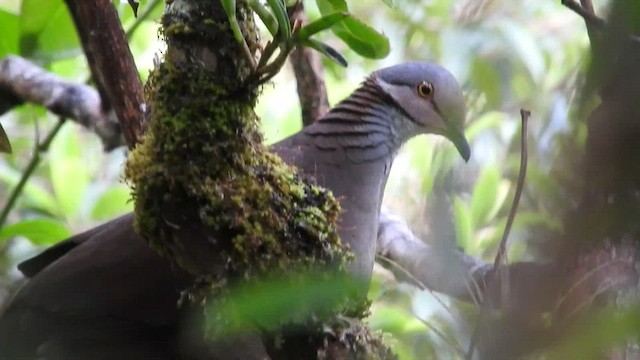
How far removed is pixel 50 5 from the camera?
1607 mm

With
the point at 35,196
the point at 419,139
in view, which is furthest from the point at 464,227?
the point at 35,196

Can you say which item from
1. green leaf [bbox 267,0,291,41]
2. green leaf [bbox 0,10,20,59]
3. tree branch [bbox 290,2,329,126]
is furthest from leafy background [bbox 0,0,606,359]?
green leaf [bbox 267,0,291,41]

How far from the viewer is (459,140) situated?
5.15ft

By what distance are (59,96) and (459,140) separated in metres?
0.92

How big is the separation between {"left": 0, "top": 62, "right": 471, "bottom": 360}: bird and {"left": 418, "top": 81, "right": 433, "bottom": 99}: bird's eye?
5.7 inches

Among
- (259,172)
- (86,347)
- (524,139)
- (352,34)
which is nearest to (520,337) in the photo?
(524,139)

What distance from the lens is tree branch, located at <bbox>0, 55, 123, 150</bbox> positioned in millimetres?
1812

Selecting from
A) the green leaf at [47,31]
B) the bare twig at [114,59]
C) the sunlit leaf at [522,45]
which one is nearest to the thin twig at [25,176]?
the green leaf at [47,31]

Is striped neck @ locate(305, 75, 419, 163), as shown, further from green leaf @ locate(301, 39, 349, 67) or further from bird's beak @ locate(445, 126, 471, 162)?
green leaf @ locate(301, 39, 349, 67)

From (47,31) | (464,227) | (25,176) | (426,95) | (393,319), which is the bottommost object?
(393,319)

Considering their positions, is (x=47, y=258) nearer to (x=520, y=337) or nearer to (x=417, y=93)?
(x=417, y=93)

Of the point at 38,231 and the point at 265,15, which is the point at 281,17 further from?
the point at 38,231

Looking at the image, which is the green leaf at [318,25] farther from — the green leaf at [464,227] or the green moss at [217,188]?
the green leaf at [464,227]

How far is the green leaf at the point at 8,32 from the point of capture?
63.3 inches
